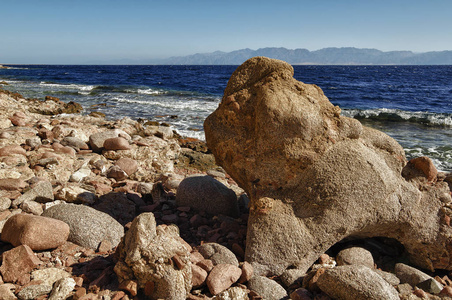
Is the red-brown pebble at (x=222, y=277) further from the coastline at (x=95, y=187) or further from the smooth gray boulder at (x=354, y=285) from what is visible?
the smooth gray boulder at (x=354, y=285)

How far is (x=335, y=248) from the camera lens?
3990mm

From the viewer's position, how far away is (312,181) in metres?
3.64

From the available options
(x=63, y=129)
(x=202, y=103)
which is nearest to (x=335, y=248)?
(x=63, y=129)

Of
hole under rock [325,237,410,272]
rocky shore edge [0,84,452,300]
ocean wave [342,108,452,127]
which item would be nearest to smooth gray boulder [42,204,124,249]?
rocky shore edge [0,84,452,300]

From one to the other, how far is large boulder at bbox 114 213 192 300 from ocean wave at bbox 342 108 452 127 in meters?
15.3

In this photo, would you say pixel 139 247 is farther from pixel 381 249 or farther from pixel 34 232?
pixel 381 249

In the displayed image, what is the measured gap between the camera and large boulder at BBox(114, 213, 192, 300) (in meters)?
2.70

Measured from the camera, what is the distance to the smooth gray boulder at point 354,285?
2.67 metres

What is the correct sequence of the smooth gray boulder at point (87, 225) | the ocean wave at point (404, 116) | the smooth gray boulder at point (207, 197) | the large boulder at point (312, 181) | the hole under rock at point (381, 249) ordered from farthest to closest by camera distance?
the ocean wave at point (404, 116) < the smooth gray boulder at point (207, 197) < the hole under rock at point (381, 249) < the large boulder at point (312, 181) < the smooth gray boulder at point (87, 225)

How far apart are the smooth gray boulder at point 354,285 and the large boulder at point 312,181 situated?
63cm

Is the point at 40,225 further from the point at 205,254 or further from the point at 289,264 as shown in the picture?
the point at 289,264

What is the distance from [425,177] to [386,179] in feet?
2.30

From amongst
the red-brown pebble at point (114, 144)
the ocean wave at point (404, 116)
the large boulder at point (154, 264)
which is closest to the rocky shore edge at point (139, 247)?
the large boulder at point (154, 264)

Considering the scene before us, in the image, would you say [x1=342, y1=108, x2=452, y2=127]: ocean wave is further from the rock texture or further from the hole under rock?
the rock texture
